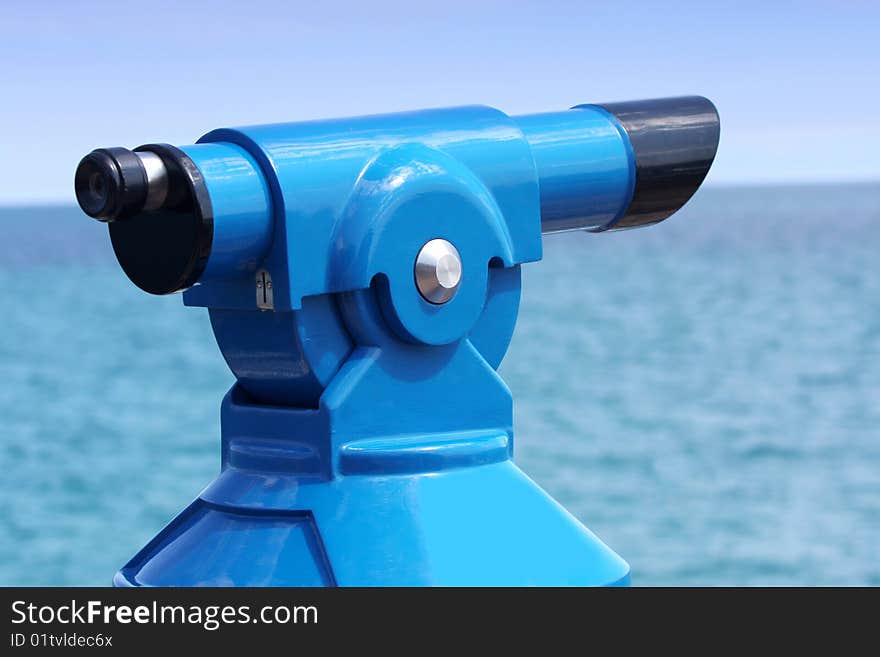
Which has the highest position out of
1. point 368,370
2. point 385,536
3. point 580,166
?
point 580,166

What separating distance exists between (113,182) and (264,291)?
0.46 ft

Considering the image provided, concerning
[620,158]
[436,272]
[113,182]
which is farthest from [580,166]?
[113,182]

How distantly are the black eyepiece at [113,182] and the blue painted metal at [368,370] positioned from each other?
50 mm

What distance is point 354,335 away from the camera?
1203mm

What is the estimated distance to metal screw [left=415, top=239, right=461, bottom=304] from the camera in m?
1.19

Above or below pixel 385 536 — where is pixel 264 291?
above

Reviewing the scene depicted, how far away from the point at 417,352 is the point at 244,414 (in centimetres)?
15

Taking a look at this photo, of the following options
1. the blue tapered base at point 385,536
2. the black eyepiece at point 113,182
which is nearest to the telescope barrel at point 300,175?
the black eyepiece at point 113,182

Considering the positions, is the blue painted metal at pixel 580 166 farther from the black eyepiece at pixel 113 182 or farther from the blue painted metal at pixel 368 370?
the black eyepiece at pixel 113 182

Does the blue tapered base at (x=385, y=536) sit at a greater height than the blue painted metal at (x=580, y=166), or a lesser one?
lesser

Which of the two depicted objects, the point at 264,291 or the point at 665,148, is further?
the point at 665,148

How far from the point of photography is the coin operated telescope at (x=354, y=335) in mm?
1152

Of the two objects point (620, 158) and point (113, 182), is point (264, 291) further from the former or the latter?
point (620, 158)

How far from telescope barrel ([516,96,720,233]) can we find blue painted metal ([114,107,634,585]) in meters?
0.06
